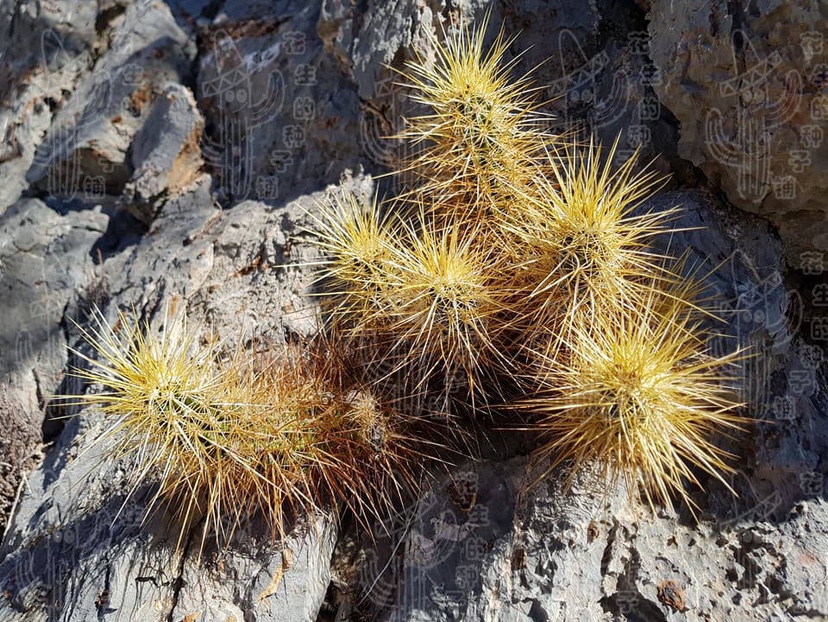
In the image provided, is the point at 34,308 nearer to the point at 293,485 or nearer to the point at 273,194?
the point at 273,194

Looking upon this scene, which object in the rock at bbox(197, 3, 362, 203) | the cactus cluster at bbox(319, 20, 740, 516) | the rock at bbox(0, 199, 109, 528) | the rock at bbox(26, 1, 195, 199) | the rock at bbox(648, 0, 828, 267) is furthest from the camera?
the rock at bbox(26, 1, 195, 199)

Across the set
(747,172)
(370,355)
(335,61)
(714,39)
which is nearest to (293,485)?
(370,355)

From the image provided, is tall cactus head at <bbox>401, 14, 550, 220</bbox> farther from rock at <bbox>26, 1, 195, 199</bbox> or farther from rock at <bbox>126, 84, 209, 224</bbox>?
rock at <bbox>26, 1, 195, 199</bbox>

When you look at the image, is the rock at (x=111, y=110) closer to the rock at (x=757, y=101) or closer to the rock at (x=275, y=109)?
the rock at (x=275, y=109)

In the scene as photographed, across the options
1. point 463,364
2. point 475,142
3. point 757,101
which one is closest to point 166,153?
point 475,142

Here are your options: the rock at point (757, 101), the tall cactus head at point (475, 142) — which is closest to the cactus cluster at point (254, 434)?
the tall cactus head at point (475, 142)

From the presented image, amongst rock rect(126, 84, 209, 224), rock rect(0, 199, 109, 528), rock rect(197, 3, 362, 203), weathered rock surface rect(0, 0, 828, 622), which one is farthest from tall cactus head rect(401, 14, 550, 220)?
rock rect(0, 199, 109, 528)
